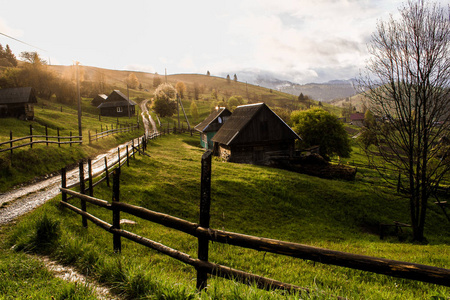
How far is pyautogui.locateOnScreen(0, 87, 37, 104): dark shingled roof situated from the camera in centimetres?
3180

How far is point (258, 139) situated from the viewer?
27.5 meters

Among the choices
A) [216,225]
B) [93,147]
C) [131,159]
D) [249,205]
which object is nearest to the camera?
[216,225]

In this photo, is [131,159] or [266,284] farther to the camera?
[131,159]

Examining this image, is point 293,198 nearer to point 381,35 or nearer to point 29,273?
point 381,35

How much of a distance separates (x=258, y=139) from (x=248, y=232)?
55.4ft

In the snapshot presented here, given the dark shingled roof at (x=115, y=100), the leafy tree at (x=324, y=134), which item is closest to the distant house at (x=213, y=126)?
the leafy tree at (x=324, y=134)

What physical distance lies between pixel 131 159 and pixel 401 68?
17.4 metres

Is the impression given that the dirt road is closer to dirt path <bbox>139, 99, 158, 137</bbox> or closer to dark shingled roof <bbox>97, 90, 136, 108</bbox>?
dirt path <bbox>139, 99, 158, 137</bbox>

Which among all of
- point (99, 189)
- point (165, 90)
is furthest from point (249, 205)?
point (165, 90)

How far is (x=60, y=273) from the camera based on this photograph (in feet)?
14.8

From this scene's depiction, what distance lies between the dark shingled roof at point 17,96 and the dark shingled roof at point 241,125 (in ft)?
83.8

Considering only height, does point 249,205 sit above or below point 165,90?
below

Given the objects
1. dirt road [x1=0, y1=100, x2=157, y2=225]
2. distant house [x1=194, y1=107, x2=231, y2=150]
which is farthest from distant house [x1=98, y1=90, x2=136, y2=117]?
dirt road [x1=0, y1=100, x2=157, y2=225]

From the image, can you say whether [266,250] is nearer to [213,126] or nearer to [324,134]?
[213,126]
